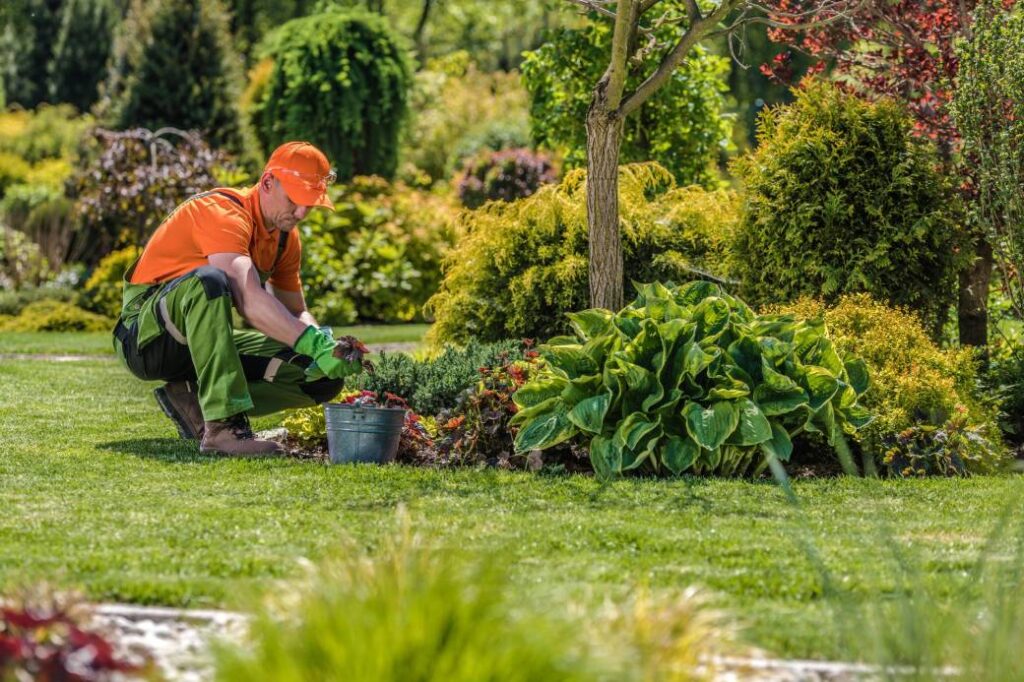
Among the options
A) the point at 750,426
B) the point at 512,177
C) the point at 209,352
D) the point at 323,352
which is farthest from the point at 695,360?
the point at 512,177

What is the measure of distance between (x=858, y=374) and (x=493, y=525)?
2.40 m

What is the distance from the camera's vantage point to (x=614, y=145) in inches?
280

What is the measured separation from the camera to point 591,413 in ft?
19.6

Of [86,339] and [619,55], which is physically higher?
[619,55]

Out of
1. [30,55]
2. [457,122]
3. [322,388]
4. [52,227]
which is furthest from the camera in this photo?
[30,55]

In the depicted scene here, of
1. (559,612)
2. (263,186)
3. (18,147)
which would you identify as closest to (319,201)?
(263,186)

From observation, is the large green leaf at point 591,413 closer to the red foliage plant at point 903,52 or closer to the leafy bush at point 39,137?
the red foliage plant at point 903,52

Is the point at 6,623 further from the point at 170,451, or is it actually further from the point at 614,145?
the point at 614,145

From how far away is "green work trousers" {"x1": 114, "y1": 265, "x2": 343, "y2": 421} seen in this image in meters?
6.29

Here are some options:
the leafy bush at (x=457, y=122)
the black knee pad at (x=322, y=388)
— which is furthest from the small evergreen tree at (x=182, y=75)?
the black knee pad at (x=322, y=388)

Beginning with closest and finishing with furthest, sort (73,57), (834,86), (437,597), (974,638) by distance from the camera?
(437,597) < (974,638) < (834,86) < (73,57)

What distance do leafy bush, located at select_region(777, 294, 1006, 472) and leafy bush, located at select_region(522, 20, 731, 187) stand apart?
4.07m

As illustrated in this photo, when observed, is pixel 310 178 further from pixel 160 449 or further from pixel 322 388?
pixel 160 449

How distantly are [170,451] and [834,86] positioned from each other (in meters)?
4.41
